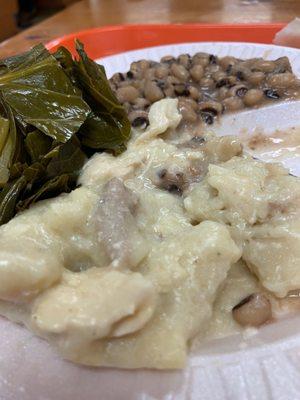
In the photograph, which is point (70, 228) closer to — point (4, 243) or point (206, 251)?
point (4, 243)

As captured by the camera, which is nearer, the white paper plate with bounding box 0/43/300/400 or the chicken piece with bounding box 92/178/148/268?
the white paper plate with bounding box 0/43/300/400

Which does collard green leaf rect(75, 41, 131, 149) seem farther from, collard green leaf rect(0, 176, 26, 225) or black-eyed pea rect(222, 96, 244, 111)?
black-eyed pea rect(222, 96, 244, 111)

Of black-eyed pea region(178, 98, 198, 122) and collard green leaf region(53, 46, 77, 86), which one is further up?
collard green leaf region(53, 46, 77, 86)

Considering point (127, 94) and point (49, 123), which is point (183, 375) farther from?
point (127, 94)

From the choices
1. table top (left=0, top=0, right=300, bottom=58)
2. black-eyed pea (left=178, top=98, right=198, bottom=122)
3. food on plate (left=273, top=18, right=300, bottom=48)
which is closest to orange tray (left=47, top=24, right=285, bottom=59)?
food on plate (left=273, top=18, right=300, bottom=48)

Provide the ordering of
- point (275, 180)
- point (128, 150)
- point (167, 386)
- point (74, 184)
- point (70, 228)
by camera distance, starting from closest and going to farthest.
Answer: point (167, 386), point (70, 228), point (275, 180), point (74, 184), point (128, 150)

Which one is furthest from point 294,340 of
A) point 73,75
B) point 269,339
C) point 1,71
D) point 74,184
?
point 1,71

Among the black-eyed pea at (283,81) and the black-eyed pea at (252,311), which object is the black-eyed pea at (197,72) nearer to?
the black-eyed pea at (283,81)
